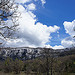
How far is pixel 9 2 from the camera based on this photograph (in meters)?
7.59

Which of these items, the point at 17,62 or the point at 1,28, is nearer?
the point at 1,28

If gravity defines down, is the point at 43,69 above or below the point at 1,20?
below

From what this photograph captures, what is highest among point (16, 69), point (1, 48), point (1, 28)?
point (1, 28)

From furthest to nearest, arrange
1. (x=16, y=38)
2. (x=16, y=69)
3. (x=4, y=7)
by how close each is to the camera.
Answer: (x=16, y=69), (x=16, y=38), (x=4, y=7)

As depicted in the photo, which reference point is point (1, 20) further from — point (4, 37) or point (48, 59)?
point (48, 59)

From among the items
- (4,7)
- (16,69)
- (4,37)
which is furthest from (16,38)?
(16,69)

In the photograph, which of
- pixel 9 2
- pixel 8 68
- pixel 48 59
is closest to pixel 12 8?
pixel 9 2

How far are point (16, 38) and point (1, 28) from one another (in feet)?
3.59

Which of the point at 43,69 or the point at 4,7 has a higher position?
the point at 4,7

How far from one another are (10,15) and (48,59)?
40051 millimetres

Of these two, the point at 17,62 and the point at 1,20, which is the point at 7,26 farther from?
the point at 17,62

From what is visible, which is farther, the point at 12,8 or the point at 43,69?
the point at 43,69

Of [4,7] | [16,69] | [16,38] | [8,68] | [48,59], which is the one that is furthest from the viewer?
[8,68]

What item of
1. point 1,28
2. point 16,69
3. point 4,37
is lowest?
point 16,69
